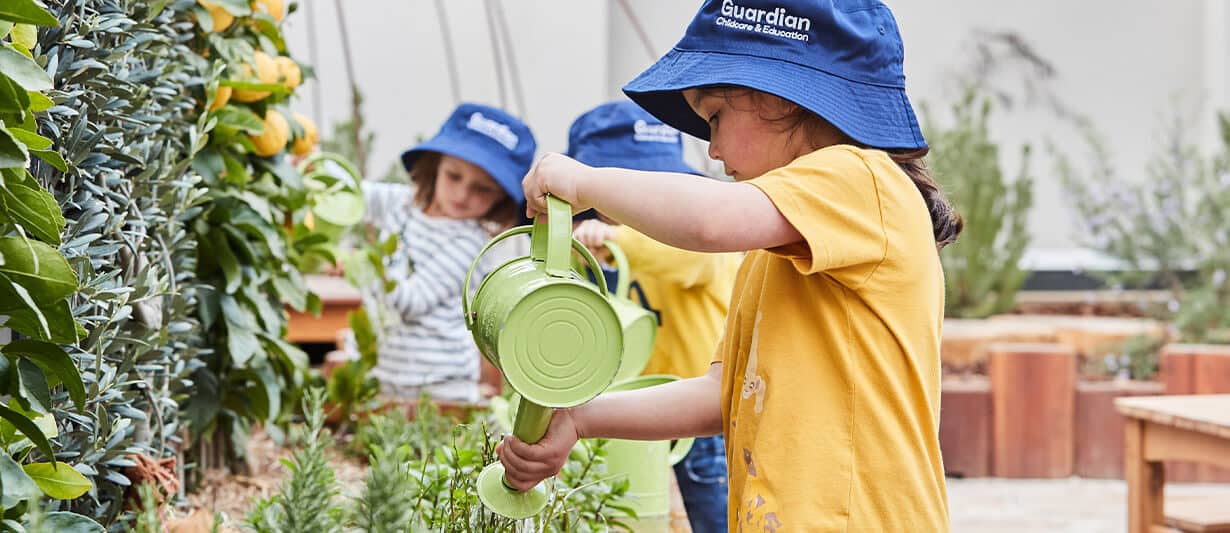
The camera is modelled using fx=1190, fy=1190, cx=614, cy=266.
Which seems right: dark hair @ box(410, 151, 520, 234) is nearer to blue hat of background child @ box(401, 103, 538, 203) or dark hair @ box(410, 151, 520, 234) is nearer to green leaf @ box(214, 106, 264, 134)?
blue hat of background child @ box(401, 103, 538, 203)

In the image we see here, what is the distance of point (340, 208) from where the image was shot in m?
2.42

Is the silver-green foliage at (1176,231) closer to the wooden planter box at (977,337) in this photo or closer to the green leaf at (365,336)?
the wooden planter box at (977,337)

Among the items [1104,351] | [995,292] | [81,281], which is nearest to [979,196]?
[995,292]

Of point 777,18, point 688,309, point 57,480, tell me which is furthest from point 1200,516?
point 57,480

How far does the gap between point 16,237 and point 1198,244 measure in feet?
17.4

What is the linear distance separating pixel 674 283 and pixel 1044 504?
2.44 meters

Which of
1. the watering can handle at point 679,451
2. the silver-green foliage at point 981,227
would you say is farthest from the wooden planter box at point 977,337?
the watering can handle at point 679,451

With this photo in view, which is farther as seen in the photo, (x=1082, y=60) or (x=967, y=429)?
(x=1082, y=60)

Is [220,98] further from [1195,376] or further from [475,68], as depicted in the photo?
[1195,376]

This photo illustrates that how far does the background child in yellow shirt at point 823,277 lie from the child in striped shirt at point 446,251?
1.73 m

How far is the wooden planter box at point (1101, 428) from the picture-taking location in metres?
4.46

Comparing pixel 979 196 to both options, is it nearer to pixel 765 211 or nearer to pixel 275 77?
pixel 275 77

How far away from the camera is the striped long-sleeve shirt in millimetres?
A: 2961

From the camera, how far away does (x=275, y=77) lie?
6.59 ft
